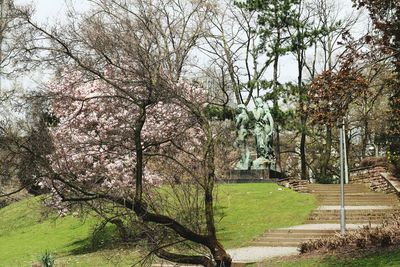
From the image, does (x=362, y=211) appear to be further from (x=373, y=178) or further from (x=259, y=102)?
(x=259, y=102)

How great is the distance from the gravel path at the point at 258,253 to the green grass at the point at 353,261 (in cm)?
179

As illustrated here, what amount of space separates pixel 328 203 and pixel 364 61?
1557cm

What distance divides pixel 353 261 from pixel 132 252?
7677 millimetres

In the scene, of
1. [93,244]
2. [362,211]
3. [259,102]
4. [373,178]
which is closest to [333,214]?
[362,211]

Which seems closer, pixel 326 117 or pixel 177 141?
pixel 326 117

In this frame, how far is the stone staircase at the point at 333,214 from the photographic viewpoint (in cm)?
1900

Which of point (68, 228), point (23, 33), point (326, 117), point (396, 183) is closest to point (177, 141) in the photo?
point (326, 117)

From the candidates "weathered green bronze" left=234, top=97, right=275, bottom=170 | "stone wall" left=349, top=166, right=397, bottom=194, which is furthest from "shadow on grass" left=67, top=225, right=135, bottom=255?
"stone wall" left=349, top=166, right=397, bottom=194

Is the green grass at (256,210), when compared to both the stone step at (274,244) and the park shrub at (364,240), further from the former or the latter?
the park shrub at (364,240)

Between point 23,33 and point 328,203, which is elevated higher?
point 23,33

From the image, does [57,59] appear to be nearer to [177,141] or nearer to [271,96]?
[177,141]

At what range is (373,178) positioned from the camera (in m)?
31.3

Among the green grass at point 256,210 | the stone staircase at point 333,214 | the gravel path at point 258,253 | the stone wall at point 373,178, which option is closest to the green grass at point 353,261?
the gravel path at point 258,253

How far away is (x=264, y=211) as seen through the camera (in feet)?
79.3
